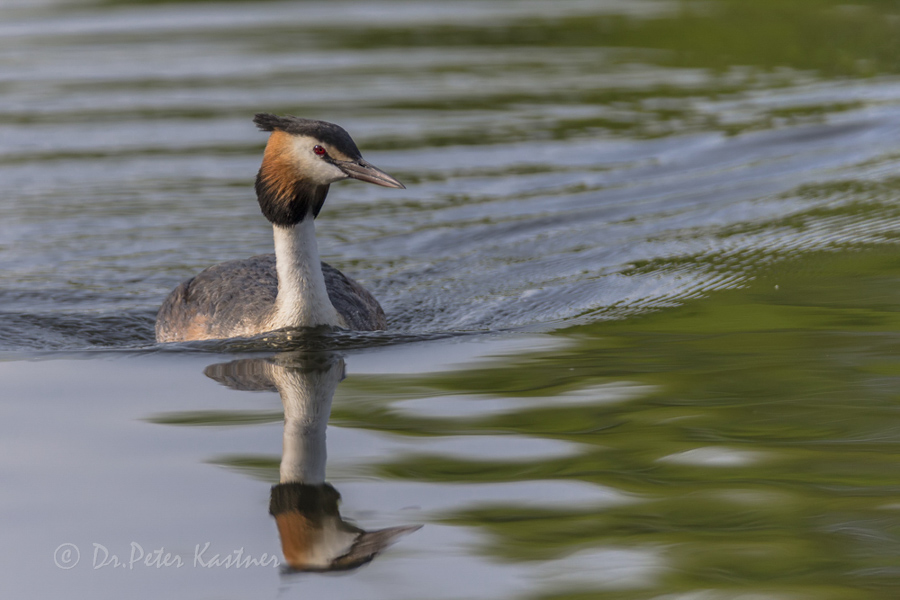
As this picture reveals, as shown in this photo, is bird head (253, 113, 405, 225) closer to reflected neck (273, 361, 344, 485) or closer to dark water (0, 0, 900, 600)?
dark water (0, 0, 900, 600)

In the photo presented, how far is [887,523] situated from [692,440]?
3.86 feet

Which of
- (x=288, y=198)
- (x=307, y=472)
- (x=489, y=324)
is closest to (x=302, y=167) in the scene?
(x=288, y=198)

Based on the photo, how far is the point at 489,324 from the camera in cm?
885

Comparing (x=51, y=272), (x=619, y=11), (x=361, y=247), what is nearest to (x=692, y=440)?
(x=361, y=247)

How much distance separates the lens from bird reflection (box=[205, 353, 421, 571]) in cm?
505

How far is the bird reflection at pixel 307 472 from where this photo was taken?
5.05m

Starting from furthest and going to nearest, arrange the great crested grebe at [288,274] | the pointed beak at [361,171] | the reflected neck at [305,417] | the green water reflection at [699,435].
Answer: the great crested grebe at [288,274]
the pointed beak at [361,171]
the reflected neck at [305,417]
the green water reflection at [699,435]

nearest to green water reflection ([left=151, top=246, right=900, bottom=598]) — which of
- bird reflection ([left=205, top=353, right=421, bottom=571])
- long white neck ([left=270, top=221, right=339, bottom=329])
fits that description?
bird reflection ([left=205, top=353, right=421, bottom=571])

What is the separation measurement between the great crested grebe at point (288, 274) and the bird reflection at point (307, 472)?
506mm

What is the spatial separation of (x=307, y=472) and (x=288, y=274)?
257cm

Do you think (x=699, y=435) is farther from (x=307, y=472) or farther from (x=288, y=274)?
(x=288, y=274)

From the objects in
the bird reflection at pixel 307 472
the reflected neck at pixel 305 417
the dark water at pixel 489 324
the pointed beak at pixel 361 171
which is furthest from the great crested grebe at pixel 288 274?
the reflected neck at pixel 305 417

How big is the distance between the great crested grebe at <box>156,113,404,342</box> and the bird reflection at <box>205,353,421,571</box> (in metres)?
0.51

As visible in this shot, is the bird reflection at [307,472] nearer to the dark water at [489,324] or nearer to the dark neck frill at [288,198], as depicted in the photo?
the dark water at [489,324]
